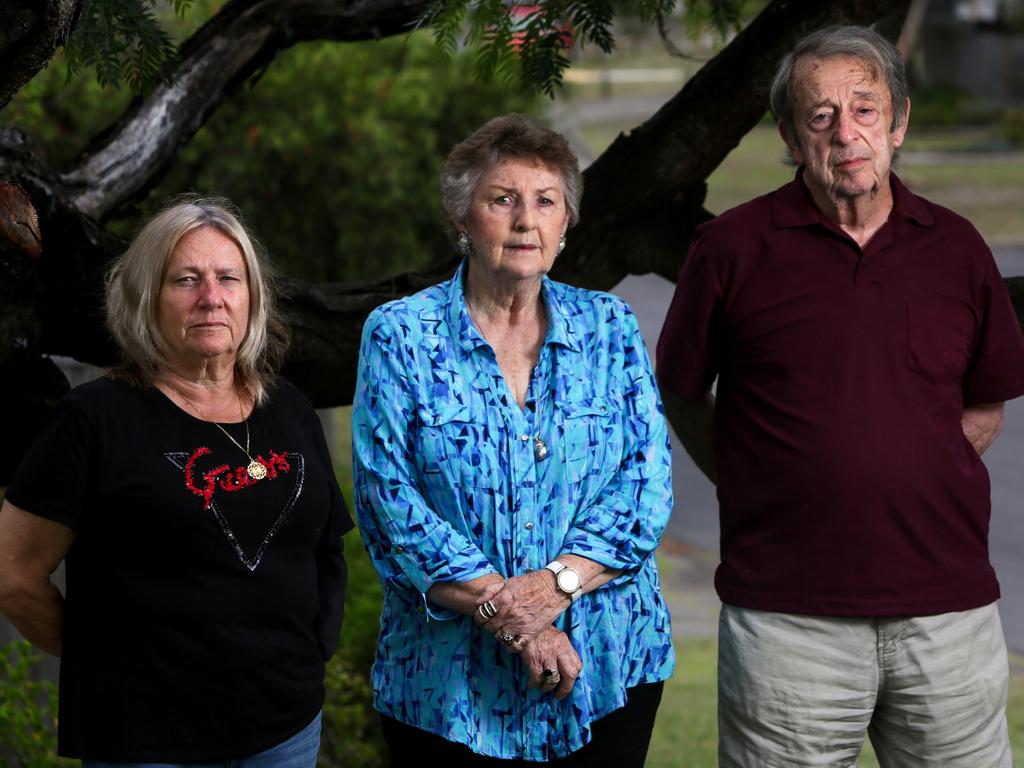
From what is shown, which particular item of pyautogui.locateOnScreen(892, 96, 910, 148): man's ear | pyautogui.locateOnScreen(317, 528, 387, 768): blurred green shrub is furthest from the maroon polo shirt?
pyautogui.locateOnScreen(317, 528, 387, 768): blurred green shrub

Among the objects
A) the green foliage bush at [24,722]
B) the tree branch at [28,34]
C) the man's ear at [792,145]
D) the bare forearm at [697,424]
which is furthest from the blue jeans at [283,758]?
the green foliage bush at [24,722]

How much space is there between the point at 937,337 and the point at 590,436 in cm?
79

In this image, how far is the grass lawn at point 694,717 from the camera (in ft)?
22.8

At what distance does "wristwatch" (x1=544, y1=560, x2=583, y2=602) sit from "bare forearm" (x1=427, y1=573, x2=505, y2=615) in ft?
0.37

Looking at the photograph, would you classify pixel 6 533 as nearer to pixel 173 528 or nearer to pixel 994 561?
pixel 173 528

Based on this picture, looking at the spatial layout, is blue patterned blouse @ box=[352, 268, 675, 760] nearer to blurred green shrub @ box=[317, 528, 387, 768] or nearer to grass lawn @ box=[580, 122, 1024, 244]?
blurred green shrub @ box=[317, 528, 387, 768]

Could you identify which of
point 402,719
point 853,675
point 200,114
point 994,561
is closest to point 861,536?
point 853,675

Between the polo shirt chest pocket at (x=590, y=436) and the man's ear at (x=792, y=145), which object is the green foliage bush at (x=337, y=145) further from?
the polo shirt chest pocket at (x=590, y=436)

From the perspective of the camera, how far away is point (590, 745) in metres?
3.44

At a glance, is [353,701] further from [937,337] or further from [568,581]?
[937,337]

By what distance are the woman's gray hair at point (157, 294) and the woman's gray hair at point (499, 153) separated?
18.2 inches

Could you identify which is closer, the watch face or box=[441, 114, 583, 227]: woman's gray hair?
the watch face

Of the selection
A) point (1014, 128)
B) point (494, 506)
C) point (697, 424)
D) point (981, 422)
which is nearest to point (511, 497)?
point (494, 506)

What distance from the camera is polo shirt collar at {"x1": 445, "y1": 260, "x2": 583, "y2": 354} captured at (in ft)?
11.3
